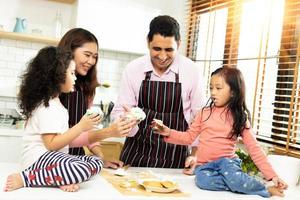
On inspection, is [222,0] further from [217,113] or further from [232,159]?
[232,159]

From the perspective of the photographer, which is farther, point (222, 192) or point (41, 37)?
point (41, 37)

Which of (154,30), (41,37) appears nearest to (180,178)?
(154,30)

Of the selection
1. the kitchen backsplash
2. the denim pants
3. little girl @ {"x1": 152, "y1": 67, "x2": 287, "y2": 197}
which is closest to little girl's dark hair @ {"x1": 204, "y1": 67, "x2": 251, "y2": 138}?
little girl @ {"x1": 152, "y1": 67, "x2": 287, "y2": 197}

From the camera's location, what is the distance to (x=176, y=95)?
227cm

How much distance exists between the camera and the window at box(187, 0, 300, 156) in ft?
8.54

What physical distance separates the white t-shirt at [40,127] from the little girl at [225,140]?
0.54 m

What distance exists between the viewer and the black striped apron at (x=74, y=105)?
1.96 m

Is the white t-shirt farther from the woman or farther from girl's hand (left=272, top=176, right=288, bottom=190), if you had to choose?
girl's hand (left=272, top=176, right=288, bottom=190)

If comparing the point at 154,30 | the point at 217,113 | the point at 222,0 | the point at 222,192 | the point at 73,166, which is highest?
the point at 222,0

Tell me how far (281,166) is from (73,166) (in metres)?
1.14

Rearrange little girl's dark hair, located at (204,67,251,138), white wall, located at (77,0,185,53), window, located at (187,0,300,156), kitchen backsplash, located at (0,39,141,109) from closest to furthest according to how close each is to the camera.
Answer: little girl's dark hair, located at (204,67,251,138)
window, located at (187,0,300,156)
white wall, located at (77,0,185,53)
kitchen backsplash, located at (0,39,141,109)

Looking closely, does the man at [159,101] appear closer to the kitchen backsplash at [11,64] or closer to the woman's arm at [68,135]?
the woman's arm at [68,135]

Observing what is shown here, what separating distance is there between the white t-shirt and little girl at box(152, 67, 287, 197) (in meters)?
0.54

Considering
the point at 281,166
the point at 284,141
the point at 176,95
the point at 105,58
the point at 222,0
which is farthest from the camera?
the point at 105,58
